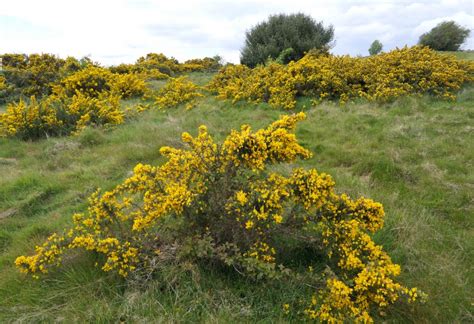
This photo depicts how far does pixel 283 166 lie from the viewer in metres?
4.71

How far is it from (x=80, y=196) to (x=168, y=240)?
209 cm

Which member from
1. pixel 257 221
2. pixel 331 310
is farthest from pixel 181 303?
A: pixel 331 310

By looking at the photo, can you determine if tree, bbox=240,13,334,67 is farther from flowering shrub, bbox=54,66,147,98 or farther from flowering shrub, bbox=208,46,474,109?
flowering shrub, bbox=54,66,147,98

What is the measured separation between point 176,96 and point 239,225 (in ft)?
26.0

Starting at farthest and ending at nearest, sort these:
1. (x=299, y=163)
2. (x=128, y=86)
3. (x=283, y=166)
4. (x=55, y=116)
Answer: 1. (x=128, y=86)
2. (x=55, y=116)
3. (x=299, y=163)
4. (x=283, y=166)

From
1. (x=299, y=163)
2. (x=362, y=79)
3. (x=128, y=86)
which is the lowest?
(x=299, y=163)

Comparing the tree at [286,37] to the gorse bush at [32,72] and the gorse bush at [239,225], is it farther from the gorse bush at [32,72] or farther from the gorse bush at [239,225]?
the gorse bush at [239,225]

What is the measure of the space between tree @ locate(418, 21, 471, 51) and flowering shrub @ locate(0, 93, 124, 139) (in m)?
17.6

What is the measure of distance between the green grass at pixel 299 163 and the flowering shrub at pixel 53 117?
0.37 metres

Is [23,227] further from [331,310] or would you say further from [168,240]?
[331,310]

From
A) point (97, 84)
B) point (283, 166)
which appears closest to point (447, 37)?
point (97, 84)

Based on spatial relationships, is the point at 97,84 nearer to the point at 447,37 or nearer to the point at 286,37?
the point at 286,37

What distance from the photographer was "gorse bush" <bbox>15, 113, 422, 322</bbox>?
2.61 meters

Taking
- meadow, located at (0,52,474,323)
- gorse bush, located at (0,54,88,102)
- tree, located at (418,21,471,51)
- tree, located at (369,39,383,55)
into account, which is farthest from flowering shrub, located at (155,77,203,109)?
tree, located at (369,39,383,55)
